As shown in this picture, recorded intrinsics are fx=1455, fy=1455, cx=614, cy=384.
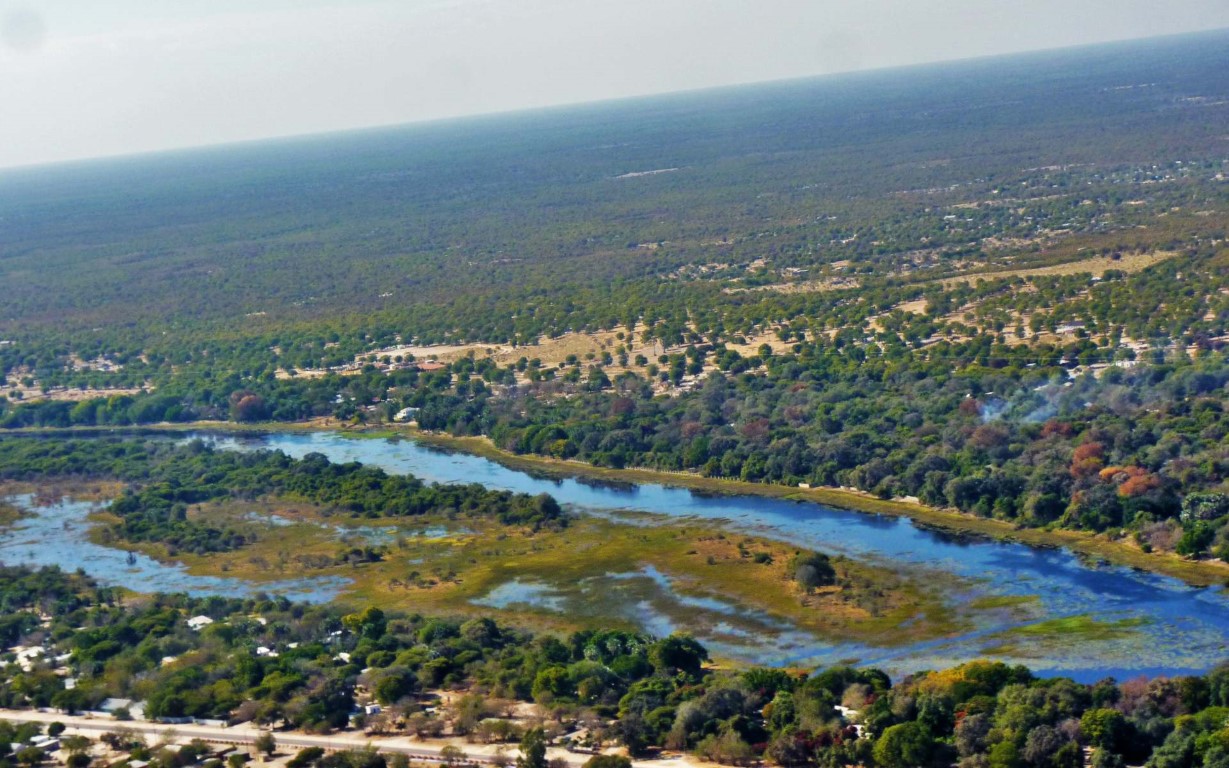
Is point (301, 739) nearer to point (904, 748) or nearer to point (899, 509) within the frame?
point (904, 748)

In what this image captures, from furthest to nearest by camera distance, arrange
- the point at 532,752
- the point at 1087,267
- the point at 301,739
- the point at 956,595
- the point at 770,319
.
Result: the point at 1087,267 → the point at 770,319 → the point at 956,595 → the point at 301,739 → the point at 532,752

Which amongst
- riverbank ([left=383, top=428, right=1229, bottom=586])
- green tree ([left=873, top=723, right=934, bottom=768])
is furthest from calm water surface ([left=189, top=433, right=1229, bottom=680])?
green tree ([left=873, top=723, right=934, bottom=768])

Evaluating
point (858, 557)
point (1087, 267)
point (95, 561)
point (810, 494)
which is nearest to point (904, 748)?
point (858, 557)

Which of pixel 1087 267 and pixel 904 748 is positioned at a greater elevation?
pixel 1087 267

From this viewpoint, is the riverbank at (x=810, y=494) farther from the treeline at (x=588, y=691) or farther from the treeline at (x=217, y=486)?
the treeline at (x=588, y=691)

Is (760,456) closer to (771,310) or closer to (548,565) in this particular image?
(548,565)

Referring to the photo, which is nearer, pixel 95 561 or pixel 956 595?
pixel 956 595

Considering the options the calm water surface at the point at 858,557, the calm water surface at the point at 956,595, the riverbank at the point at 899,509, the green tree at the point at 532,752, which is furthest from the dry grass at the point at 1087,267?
the green tree at the point at 532,752
